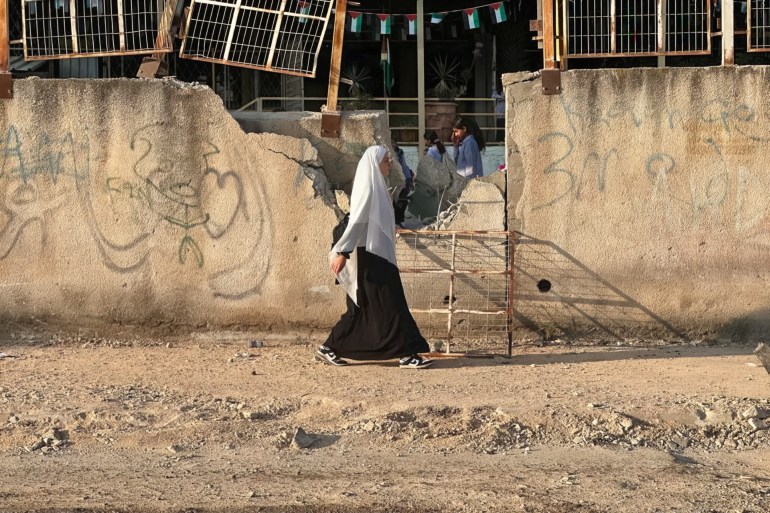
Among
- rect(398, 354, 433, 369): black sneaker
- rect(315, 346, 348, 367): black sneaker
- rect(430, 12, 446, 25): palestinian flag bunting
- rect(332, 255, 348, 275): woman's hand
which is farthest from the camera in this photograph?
rect(430, 12, 446, 25): palestinian flag bunting

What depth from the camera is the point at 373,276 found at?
7727mm

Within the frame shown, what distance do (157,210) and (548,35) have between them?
3102 millimetres

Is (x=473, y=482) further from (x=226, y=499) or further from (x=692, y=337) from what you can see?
(x=692, y=337)

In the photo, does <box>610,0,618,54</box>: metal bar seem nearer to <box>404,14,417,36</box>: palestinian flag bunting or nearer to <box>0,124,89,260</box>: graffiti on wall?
<box>0,124,89,260</box>: graffiti on wall

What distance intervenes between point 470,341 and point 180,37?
3.11 m

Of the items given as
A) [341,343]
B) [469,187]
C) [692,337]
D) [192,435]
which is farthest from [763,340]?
[192,435]

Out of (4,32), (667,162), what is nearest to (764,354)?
(667,162)

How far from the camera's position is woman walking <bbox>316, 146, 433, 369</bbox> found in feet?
25.1

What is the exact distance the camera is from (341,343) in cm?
788

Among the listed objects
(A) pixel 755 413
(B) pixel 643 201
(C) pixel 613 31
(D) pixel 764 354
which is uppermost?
(C) pixel 613 31

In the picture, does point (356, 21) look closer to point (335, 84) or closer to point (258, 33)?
point (258, 33)

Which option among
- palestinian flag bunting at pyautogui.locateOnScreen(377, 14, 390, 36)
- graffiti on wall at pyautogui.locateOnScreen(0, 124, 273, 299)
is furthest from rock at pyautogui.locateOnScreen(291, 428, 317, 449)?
palestinian flag bunting at pyautogui.locateOnScreen(377, 14, 390, 36)

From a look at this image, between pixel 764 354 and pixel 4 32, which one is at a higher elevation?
pixel 4 32

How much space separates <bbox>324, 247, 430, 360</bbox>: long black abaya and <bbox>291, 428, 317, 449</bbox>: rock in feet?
5.35
